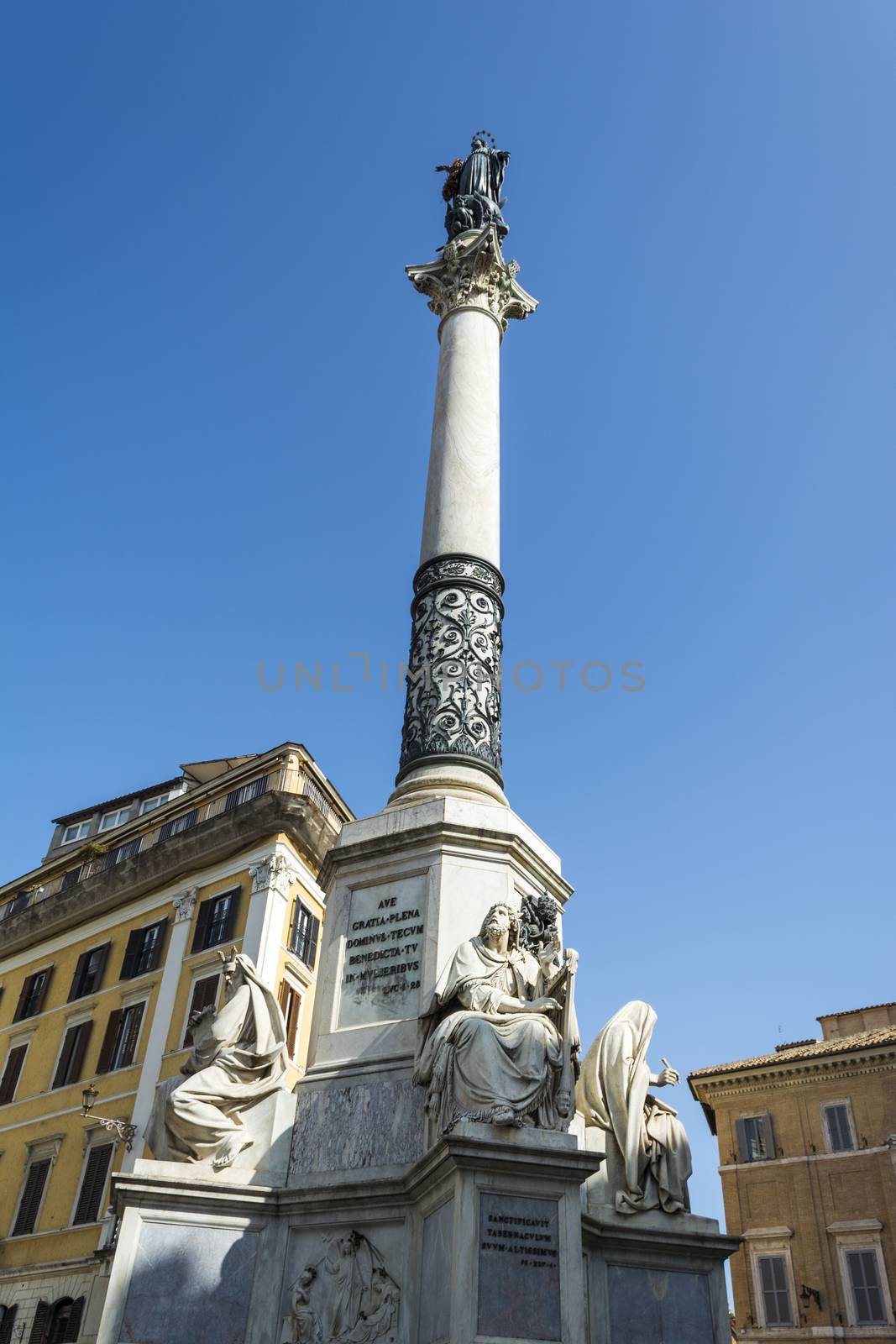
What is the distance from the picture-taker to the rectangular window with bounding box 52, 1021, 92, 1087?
3438 centimetres

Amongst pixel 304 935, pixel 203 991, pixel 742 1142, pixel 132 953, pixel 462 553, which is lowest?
pixel 462 553

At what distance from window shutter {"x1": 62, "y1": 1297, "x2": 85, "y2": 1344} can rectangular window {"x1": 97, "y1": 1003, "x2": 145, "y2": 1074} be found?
238 inches

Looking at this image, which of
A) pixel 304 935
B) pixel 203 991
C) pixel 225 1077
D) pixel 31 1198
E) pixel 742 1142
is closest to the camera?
pixel 225 1077

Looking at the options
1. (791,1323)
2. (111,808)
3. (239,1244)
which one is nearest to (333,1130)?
(239,1244)

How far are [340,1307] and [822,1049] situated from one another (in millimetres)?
35066

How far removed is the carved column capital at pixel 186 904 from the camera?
34.4 meters

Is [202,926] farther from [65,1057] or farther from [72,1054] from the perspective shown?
[65,1057]

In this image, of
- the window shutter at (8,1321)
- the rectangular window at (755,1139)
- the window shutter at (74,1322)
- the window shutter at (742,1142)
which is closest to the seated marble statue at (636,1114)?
the window shutter at (74,1322)

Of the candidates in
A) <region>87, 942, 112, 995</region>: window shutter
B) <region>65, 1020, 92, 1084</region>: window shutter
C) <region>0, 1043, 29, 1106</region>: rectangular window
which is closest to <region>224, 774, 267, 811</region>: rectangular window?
<region>87, 942, 112, 995</region>: window shutter

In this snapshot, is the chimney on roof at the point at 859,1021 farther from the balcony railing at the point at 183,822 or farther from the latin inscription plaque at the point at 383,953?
the latin inscription plaque at the point at 383,953

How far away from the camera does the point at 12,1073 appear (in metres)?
37.0

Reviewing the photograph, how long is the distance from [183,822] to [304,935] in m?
7.40

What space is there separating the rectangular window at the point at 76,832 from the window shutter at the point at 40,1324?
21137 millimetres

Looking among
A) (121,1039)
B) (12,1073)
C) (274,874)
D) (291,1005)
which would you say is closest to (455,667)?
(274,874)
